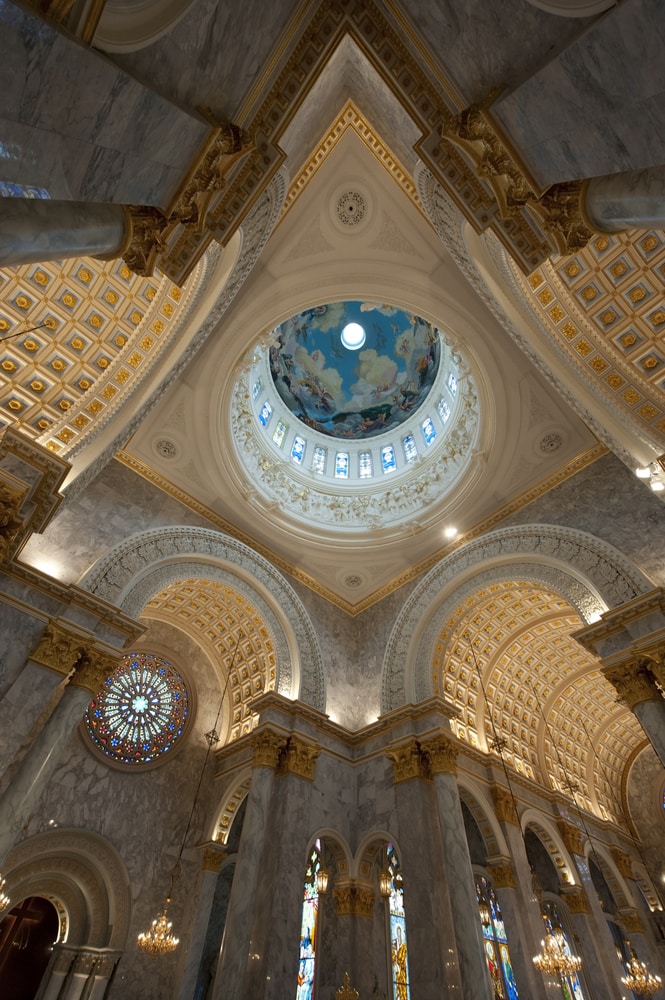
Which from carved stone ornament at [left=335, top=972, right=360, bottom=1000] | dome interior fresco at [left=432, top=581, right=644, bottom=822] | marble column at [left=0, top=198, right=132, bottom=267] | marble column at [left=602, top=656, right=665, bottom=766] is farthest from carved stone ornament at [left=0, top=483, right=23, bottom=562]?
marble column at [left=602, top=656, right=665, bottom=766]

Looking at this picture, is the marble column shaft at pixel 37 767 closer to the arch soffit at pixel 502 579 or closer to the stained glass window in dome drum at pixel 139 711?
the stained glass window in dome drum at pixel 139 711

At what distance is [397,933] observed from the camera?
38.3ft

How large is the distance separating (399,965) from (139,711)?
8883 millimetres

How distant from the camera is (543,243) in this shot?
21.4 feet

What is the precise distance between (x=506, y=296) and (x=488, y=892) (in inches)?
572

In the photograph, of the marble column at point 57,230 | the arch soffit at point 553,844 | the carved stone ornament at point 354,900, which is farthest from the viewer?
the arch soffit at point 553,844

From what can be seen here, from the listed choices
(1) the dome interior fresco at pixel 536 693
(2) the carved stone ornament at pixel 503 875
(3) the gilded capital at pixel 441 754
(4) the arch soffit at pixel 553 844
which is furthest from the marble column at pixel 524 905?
(3) the gilded capital at pixel 441 754

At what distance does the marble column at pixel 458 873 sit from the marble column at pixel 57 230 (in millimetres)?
12099

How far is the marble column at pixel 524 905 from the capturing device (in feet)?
36.8

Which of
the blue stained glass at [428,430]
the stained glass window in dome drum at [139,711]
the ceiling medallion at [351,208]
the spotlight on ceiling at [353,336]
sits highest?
the spotlight on ceiling at [353,336]

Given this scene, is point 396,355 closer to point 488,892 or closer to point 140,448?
point 140,448

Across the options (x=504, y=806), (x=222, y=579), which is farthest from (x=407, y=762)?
(x=222, y=579)

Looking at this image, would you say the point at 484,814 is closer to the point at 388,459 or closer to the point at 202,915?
the point at 202,915

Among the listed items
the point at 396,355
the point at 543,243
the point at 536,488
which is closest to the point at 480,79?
the point at 543,243
